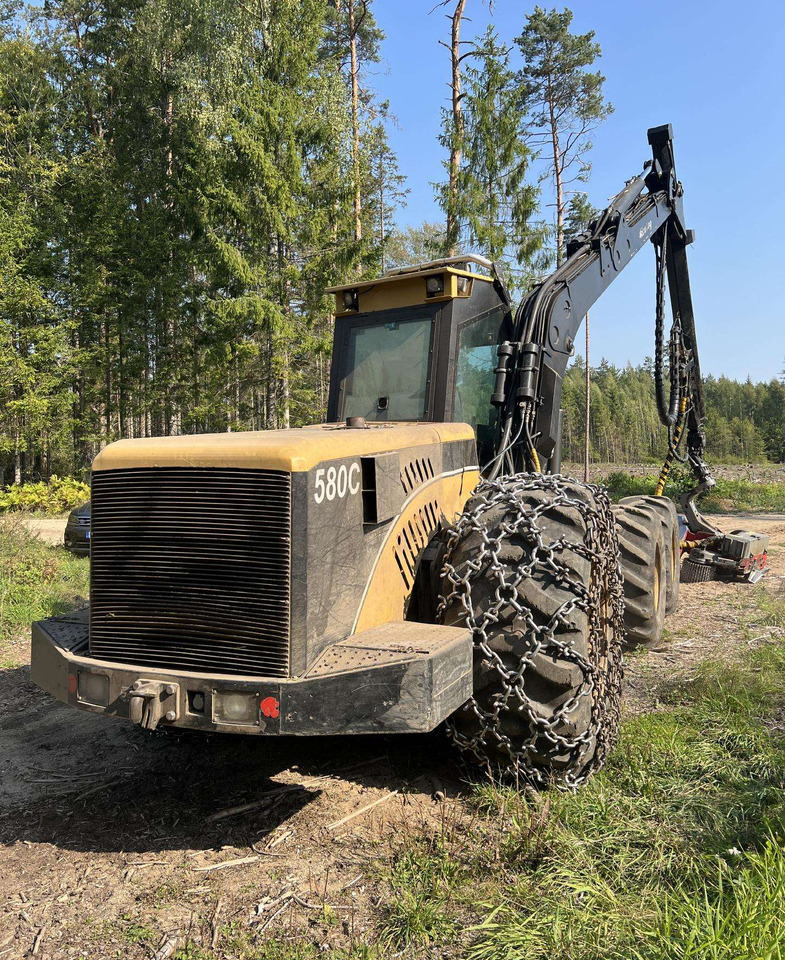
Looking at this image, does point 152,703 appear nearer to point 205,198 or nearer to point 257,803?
point 257,803

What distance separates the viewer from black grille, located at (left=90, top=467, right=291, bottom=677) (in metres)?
A: 2.92

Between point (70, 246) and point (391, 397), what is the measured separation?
21659mm

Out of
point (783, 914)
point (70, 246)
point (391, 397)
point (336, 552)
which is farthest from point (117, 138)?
point (783, 914)

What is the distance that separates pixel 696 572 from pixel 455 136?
13658 millimetres

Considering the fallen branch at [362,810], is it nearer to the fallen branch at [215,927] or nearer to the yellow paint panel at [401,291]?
the fallen branch at [215,927]

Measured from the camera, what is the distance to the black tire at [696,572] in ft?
29.0

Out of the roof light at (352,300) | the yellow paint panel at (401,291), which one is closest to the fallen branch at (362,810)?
the yellow paint panel at (401,291)

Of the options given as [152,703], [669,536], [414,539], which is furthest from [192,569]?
[669,536]

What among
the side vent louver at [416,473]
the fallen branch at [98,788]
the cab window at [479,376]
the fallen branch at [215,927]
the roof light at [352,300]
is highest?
the roof light at [352,300]

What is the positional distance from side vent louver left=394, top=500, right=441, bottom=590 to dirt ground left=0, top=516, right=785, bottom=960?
3.32 feet

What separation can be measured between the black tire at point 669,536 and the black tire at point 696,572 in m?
1.96

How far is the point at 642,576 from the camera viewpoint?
5.60 metres

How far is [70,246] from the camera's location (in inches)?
899

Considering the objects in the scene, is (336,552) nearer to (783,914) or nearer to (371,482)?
(371,482)
